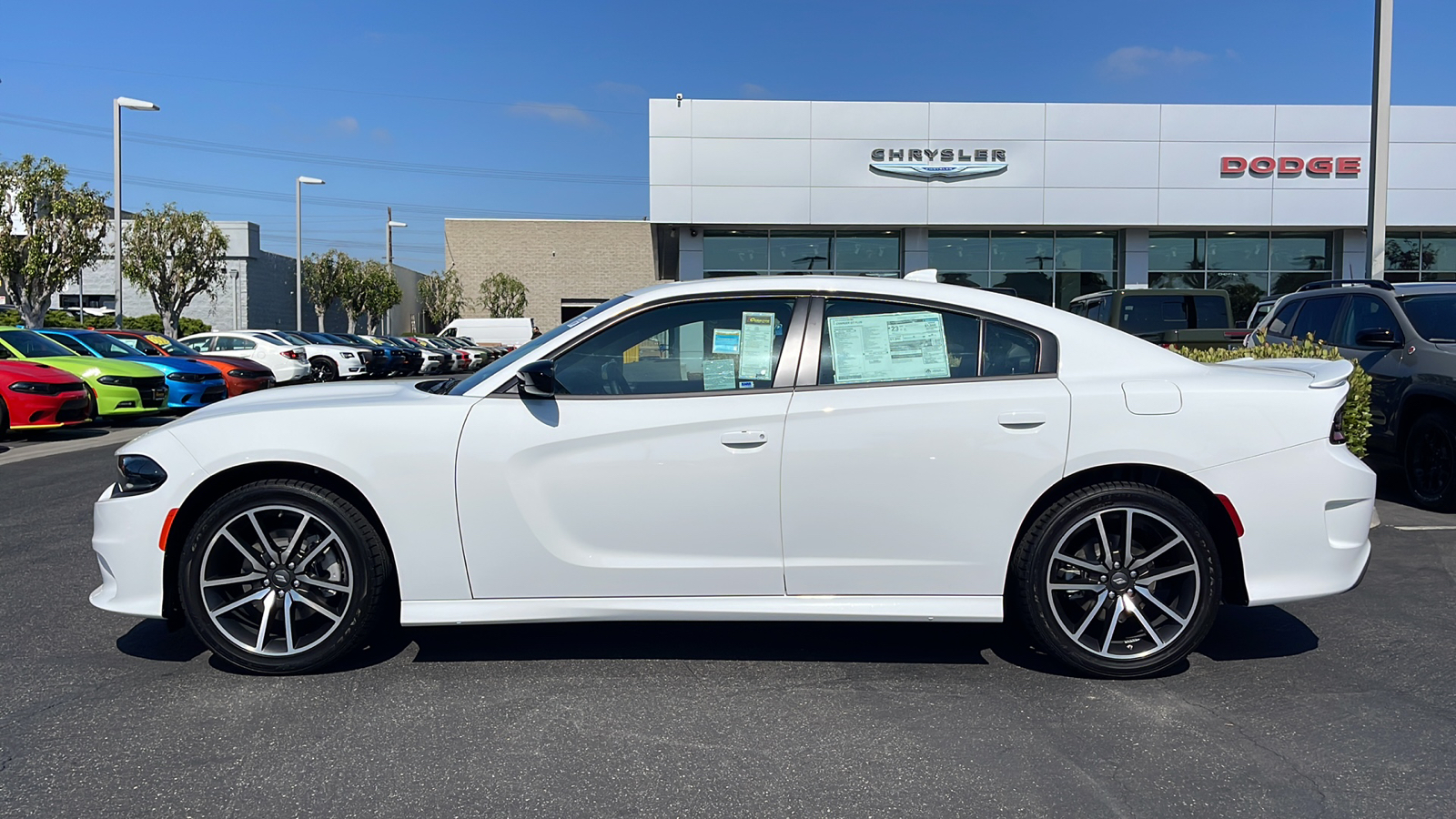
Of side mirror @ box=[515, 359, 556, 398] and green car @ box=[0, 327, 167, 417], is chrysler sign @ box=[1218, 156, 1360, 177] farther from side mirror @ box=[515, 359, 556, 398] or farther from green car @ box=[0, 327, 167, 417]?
side mirror @ box=[515, 359, 556, 398]

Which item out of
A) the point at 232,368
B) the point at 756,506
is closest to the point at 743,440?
the point at 756,506

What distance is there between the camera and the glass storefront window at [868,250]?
28812 mm

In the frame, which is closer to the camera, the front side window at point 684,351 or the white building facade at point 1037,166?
the front side window at point 684,351

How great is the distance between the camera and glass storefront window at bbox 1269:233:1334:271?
94.9 ft

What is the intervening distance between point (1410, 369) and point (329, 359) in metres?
25.3

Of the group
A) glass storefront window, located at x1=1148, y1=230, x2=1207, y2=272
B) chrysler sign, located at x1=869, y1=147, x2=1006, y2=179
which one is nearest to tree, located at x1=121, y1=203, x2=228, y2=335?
chrysler sign, located at x1=869, y1=147, x2=1006, y2=179

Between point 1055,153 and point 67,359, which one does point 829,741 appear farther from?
point 1055,153

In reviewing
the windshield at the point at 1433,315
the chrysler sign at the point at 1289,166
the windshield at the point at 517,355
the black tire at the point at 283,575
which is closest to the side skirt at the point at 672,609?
the black tire at the point at 283,575

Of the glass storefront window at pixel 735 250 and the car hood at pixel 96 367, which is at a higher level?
the glass storefront window at pixel 735 250

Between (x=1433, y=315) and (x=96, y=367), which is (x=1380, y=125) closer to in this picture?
(x=1433, y=315)

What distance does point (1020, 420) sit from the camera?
3.93m

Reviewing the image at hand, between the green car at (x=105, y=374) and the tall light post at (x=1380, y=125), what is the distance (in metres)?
16.1

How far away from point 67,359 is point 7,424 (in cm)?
236

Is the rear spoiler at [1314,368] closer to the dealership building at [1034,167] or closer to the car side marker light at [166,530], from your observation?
the car side marker light at [166,530]
